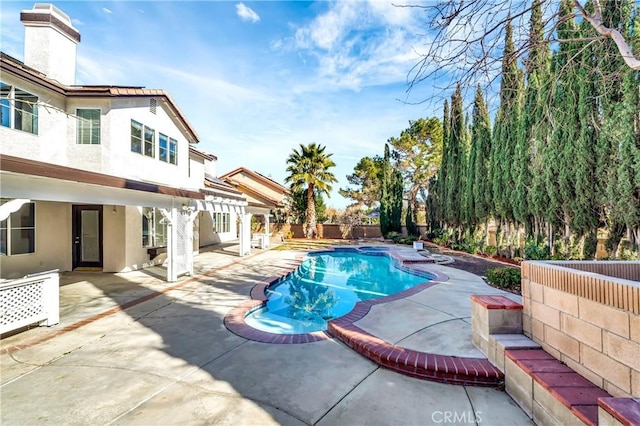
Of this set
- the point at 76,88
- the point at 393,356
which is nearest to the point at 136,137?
the point at 76,88

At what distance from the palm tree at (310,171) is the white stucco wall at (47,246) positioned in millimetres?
18519

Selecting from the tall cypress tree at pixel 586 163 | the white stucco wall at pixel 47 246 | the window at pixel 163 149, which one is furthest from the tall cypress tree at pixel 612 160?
the white stucco wall at pixel 47 246

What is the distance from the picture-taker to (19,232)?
30.5ft

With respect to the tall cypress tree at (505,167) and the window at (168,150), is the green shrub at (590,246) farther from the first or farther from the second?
the window at (168,150)

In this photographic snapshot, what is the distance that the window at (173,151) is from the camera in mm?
13602

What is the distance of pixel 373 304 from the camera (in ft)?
23.2

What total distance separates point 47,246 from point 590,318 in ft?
48.0

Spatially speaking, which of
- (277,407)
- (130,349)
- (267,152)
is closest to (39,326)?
(130,349)

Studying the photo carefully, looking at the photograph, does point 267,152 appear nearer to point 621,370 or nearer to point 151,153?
point 151,153

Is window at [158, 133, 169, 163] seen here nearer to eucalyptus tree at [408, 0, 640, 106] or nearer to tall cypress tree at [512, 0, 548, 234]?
eucalyptus tree at [408, 0, 640, 106]

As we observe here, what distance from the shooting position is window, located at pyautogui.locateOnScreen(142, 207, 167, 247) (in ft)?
39.3

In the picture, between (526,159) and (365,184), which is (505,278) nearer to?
(526,159)

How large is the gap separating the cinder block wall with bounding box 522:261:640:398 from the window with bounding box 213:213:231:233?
21.6 metres

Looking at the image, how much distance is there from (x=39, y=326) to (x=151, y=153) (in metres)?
8.15
